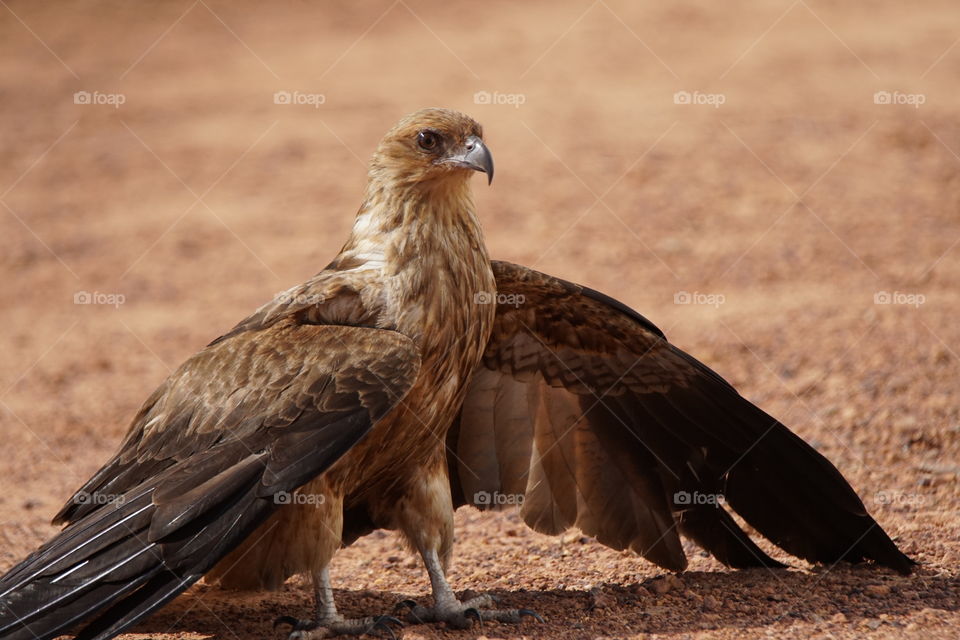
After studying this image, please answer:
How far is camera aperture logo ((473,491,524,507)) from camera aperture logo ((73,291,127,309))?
7834 mm

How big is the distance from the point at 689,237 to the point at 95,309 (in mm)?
6636

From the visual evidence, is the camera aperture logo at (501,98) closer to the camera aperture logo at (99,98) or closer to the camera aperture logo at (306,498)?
the camera aperture logo at (99,98)

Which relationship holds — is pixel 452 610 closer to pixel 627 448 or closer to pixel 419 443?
pixel 419 443

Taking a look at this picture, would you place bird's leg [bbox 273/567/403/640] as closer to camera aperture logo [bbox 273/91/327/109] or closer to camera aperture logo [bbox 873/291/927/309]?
camera aperture logo [bbox 873/291/927/309]

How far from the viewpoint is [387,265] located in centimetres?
550

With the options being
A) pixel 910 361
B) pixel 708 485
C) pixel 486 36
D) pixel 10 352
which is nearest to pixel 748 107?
pixel 486 36

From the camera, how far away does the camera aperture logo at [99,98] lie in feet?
62.5

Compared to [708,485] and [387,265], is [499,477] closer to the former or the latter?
[708,485]

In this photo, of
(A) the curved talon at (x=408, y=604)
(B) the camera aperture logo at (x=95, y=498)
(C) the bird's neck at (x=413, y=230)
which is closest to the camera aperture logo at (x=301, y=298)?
(C) the bird's neck at (x=413, y=230)

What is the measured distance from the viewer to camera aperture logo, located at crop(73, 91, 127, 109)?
62.5ft

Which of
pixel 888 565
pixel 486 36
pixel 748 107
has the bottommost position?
pixel 888 565

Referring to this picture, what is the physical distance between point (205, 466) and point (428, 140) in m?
1.85

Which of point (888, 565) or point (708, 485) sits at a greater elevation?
point (708, 485)

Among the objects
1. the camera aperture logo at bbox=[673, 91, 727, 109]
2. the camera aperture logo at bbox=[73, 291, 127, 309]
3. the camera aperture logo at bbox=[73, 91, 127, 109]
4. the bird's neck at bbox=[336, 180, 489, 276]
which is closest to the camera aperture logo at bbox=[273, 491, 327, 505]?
the bird's neck at bbox=[336, 180, 489, 276]
